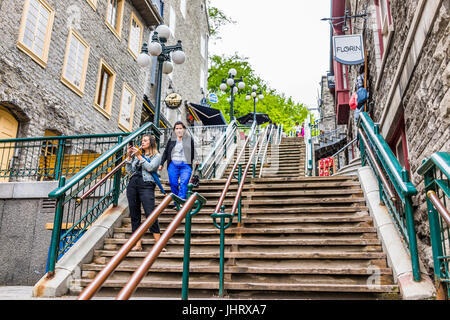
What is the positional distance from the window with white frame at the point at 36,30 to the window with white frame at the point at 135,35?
211 inches

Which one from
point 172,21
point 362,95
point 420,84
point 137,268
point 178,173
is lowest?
point 137,268

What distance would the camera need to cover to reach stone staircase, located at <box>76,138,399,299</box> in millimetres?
4277

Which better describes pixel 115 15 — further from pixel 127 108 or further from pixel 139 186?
pixel 139 186

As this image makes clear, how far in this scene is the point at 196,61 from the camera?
1178 inches

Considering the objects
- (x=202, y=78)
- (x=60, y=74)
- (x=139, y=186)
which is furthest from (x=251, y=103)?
(x=139, y=186)

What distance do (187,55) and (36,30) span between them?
17092 millimetres

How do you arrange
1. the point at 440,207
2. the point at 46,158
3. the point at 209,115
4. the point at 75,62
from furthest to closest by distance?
the point at 209,115
the point at 75,62
the point at 46,158
the point at 440,207

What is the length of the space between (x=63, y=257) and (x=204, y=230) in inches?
76.2

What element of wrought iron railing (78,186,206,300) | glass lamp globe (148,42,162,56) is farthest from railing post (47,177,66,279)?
glass lamp globe (148,42,162,56)

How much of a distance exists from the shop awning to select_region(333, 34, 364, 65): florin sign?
47.3 ft

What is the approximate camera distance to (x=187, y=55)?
27375mm

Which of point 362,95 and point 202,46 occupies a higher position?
point 202,46

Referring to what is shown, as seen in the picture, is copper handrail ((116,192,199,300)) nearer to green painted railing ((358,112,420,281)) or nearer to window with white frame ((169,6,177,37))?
green painted railing ((358,112,420,281))
